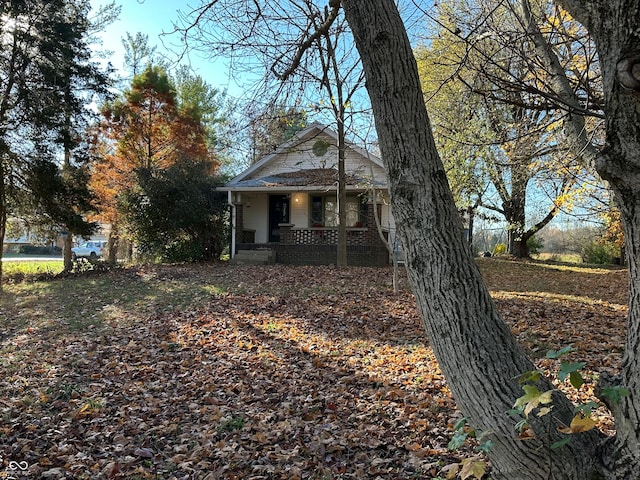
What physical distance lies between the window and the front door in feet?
4.98

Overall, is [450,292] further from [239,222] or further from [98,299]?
[239,222]

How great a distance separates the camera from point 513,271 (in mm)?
15719

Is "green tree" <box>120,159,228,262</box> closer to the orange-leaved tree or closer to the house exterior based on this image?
the house exterior

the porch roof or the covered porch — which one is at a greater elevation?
the porch roof

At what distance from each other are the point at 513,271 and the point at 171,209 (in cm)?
1305

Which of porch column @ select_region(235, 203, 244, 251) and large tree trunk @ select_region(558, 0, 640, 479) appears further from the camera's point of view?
porch column @ select_region(235, 203, 244, 251)

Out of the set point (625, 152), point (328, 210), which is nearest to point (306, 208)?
point (328, 210)

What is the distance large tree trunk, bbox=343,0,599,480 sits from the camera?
2111 mm

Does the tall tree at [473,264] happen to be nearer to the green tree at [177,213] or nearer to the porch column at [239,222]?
the green tree at [177,213]

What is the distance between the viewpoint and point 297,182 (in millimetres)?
16547

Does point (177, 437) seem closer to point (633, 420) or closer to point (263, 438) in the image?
point (263, 438)

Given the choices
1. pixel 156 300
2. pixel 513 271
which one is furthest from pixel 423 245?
pixel 513 271

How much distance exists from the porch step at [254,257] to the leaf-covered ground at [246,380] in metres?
5.38

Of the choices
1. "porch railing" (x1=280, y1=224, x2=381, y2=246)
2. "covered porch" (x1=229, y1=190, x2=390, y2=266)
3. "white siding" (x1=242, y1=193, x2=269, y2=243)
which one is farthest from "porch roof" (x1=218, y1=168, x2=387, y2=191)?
"porch railing" (x1=280, y1=224, x2=381, y2=246)
